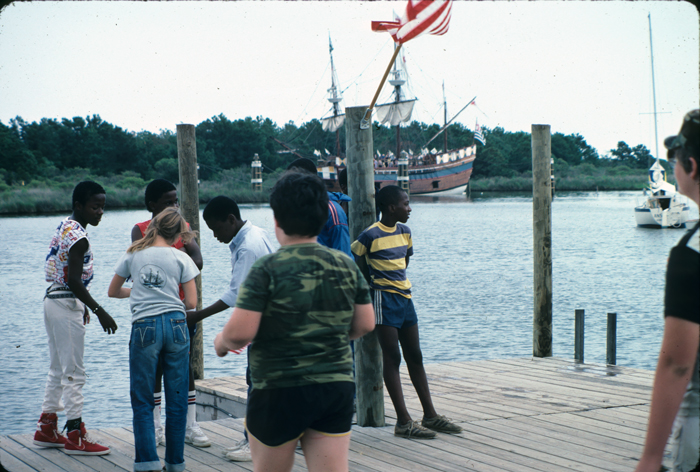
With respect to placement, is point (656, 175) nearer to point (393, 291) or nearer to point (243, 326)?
point (393, 291)

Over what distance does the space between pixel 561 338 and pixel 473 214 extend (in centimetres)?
5325

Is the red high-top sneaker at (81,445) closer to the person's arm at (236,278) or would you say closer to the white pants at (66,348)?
the white pants at (66,348)

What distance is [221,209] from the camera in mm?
3938

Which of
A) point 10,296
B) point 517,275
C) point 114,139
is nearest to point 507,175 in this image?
point 114,139

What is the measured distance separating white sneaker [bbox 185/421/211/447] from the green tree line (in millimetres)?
49503

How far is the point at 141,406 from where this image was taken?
3.64 meters

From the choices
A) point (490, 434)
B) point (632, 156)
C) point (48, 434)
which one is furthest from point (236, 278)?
point (632, 156)

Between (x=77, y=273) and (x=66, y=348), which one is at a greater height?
(x=77, y=273)

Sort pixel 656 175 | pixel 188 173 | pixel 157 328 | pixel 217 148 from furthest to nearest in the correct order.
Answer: pixel 217 148
pixel 656 175
pixel 188 173
pixel 157 328

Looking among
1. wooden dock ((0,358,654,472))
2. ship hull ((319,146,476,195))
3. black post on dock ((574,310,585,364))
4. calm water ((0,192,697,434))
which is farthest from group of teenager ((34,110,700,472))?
ship hull ((319,146,476,195))

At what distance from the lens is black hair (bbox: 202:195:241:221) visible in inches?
155

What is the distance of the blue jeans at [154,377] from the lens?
142 inches

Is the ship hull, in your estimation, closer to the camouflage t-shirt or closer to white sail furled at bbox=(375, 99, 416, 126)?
white sail furled at bbox=(375, 99, 416, 126)

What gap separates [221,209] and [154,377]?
102 centimetres
